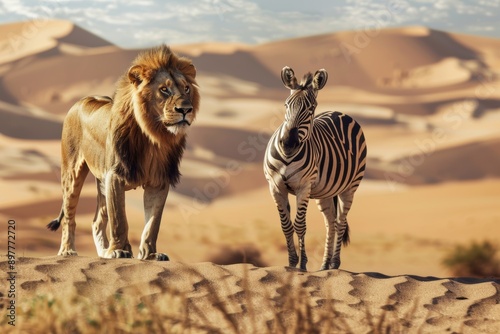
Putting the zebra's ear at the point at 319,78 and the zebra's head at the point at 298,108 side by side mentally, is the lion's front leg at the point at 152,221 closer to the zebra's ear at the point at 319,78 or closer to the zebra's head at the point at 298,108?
the zebra's head at the point at 298,108

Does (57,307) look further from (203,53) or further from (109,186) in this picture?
(203,53)

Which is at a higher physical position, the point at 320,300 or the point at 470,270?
the point at 320,300

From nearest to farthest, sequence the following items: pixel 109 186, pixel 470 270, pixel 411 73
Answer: pixel 109 186 < pixel 470 270 < pixel 411 73

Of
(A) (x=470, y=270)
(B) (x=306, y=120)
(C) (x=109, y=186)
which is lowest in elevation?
(A) (x=470, y=270)

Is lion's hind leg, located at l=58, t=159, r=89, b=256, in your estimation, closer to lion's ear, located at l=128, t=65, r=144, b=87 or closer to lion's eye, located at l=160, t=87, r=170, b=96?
lion's ear, located at l=128, t=65, r=144, b=87

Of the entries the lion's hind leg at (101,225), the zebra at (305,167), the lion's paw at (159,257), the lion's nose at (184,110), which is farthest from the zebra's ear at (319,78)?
the lion's hind leg at (101,225)

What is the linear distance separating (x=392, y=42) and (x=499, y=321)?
1502 inches

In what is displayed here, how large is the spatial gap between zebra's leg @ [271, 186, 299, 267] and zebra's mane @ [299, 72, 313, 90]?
3.71ft

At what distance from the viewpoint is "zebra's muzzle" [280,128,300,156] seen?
9.09 metres

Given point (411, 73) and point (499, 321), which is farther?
point (411, 73)

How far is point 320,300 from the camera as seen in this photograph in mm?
7617

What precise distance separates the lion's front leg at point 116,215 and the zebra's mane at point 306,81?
2.15 m

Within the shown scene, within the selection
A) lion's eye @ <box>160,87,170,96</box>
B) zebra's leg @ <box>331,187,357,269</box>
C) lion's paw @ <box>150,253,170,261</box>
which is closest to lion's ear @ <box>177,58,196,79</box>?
lion's eye @ <box>160,87,170,96</box>

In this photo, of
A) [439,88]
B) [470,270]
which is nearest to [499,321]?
[470,270]
